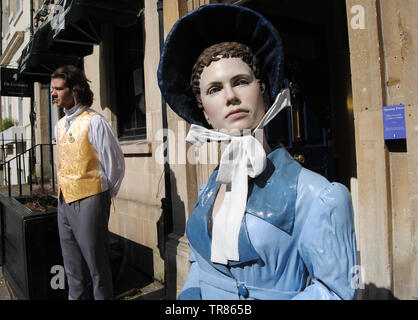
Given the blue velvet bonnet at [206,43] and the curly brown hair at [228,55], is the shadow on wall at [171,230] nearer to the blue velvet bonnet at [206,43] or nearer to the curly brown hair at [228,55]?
the blue velvet bonnet at [206,43]

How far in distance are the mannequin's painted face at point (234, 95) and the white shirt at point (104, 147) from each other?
1.78 meters

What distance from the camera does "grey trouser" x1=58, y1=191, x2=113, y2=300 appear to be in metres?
2.67

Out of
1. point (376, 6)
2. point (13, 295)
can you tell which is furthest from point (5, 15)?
point (376, 6)

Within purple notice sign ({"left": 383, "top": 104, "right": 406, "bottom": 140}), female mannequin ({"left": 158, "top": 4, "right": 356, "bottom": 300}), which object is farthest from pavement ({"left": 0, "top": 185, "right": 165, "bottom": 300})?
purple notice sign ({"left": 383, "top": 104, "right": 406, "bottom": 140})

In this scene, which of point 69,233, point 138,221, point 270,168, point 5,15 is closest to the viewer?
point 270,168

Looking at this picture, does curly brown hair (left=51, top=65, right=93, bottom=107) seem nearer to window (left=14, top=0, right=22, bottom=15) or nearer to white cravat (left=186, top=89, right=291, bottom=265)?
white cravat (left=186, top=89, right=291, bottom=265)

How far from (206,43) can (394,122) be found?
1.30m

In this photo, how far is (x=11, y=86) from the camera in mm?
9055

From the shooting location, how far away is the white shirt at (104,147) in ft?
9.08

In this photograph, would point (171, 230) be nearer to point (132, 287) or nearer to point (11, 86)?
point (132, 287)

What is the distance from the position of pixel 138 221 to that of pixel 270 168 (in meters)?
3.93

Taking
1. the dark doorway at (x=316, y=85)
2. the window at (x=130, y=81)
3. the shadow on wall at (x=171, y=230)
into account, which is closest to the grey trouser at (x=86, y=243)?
the shadow on wall at (x=171, y=230)
